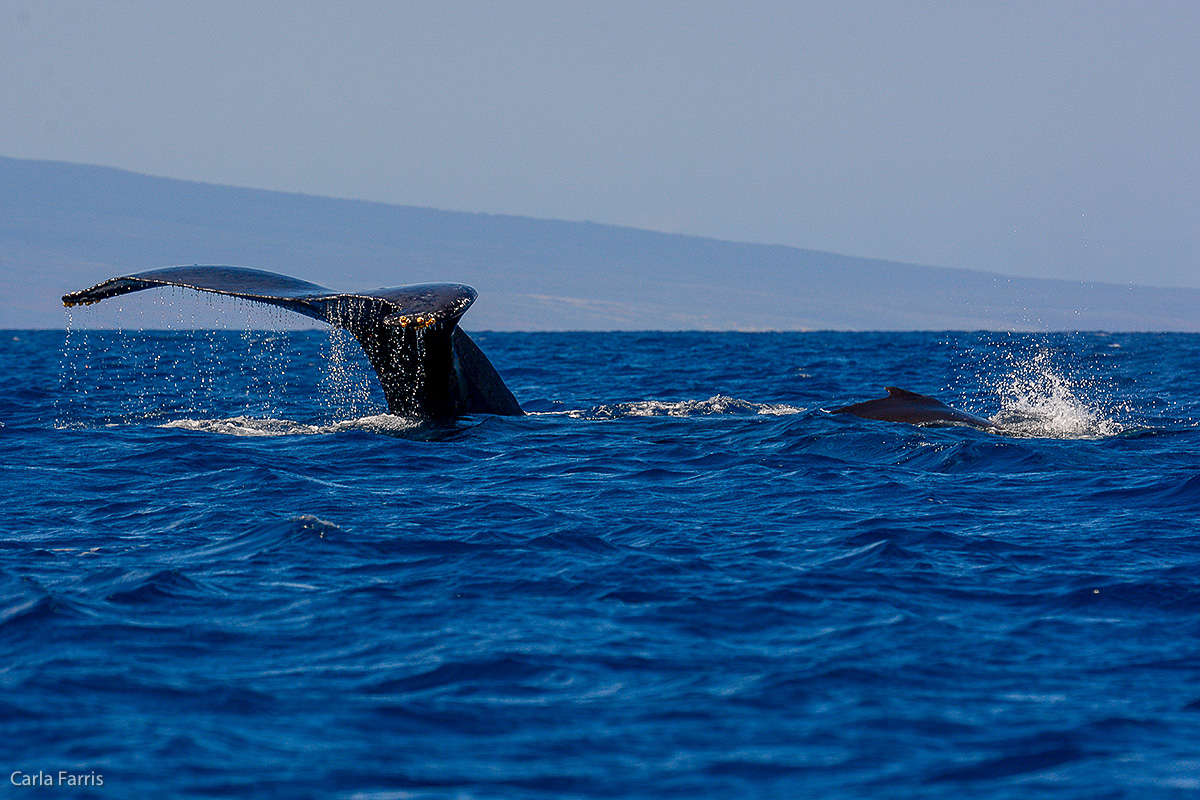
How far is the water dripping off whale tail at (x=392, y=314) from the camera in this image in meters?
11.9

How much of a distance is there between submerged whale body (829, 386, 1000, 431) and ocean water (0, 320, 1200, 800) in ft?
2.39

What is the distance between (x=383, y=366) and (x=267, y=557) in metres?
5.20

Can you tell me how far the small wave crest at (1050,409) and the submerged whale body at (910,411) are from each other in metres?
0.49

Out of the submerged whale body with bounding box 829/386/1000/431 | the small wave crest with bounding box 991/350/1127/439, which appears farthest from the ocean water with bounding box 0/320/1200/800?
the small wave crest with bounding box 991/350/1127/439

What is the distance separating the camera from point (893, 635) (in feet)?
22.6

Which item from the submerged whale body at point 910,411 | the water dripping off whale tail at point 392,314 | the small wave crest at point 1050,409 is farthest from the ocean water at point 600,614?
the small wave crest at point 1050,409

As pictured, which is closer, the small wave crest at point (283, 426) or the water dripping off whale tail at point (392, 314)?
the water dripping off whale tail at point (392, 314)

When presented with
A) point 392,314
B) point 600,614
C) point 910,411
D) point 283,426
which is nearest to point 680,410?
point 910,411

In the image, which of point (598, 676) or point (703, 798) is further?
point (598, 676)

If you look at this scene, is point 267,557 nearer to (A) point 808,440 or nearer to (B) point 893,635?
(B) point 893,635

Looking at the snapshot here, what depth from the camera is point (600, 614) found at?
7352mm

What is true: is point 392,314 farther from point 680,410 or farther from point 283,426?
Result: point 680,410

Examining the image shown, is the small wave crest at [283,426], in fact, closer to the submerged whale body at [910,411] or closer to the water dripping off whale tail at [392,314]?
the water dripping off whale tail at [392,314]

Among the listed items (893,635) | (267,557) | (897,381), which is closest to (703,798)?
(893,635)
